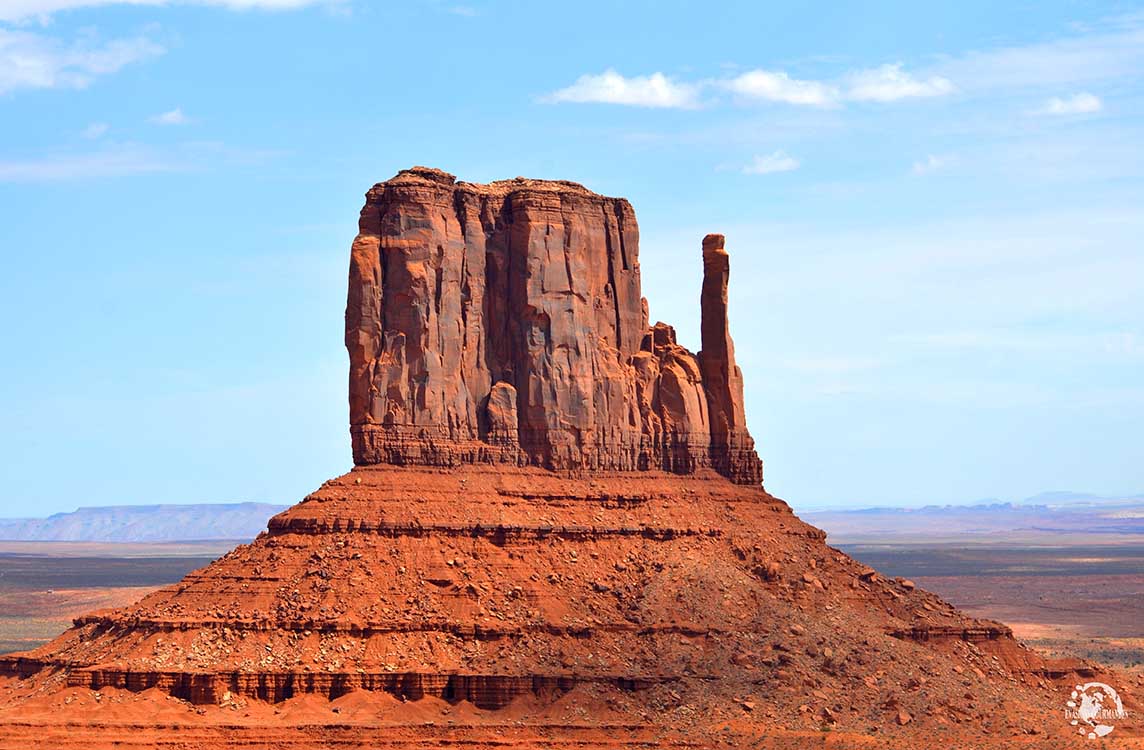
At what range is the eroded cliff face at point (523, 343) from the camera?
328 feet

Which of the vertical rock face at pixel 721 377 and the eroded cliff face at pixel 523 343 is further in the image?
the vertical rock face at pixel 721 377

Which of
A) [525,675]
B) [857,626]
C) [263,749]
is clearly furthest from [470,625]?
[857,626]

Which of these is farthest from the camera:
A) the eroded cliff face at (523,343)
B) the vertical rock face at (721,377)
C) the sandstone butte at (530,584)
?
the vertical rock face at (721,377)

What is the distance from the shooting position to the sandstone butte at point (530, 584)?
90312mm

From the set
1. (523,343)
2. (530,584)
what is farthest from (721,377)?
(530,584)

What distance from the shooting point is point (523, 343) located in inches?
4038

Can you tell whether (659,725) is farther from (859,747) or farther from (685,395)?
(685,395)

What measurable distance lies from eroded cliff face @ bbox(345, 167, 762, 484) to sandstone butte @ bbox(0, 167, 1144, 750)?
12 centimetres

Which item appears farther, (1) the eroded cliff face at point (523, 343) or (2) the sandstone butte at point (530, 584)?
(1) the eroded cliff face at point (523, 343)

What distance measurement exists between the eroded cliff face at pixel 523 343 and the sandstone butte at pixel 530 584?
12cm

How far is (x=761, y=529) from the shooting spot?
104 meters

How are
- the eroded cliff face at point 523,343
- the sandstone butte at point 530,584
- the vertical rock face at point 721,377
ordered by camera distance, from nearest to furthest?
1. the sandstone butte at point 530,584
2. the eroded cliff face at point 523,343
3. the vertical rock face at point 721,377

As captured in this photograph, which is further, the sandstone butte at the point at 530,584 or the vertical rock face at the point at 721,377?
the vertical rock face at the point at 721,377

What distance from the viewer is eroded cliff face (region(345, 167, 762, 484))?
328ft
